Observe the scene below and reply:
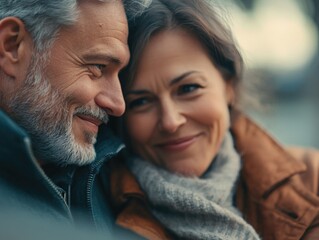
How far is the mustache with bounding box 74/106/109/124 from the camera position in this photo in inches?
92.7

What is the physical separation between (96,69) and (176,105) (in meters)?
0.47

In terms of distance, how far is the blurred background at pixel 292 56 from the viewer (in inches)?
385

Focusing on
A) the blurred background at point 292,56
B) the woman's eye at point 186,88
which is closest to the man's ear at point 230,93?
the woman's eye at point 186,88

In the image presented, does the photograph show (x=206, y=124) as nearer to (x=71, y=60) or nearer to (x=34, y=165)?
(x=71, y=60)

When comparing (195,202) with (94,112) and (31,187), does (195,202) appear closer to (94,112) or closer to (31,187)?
(94,112)

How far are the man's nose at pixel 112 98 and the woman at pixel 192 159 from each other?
0.67 feet

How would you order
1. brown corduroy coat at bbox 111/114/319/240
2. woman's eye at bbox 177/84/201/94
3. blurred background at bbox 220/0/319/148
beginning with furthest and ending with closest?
blurred background at bbox 220/0/319/148 < woman's eye at bbox 177/84/201/94 < brown corduroy coat at bbox 111/114/319/240

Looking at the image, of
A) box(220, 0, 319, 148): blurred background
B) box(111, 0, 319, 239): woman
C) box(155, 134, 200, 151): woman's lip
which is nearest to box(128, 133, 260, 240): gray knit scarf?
box(111, 0, 319, 239): woman

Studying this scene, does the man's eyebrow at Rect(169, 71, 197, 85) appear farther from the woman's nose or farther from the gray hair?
the gray hair

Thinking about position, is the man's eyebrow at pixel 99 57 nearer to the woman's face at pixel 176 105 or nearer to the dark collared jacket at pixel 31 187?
the woman's face at pixel 176 105

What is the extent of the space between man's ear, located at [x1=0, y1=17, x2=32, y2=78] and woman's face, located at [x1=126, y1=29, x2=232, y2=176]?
0.58 m

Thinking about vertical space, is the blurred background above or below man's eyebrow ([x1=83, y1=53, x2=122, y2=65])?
below

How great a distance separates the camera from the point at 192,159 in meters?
2.74

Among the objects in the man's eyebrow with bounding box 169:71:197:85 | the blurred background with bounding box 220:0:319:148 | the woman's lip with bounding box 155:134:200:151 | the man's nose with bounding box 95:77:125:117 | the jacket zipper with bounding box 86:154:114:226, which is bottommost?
the blurred background with bounding box 220:0:319:148
